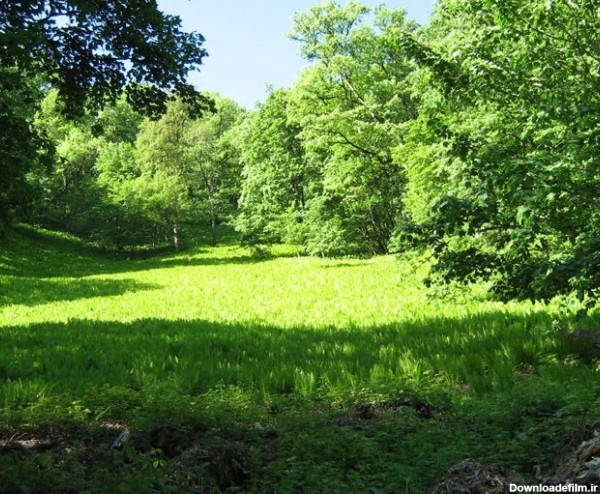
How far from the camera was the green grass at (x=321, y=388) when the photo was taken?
3520mm

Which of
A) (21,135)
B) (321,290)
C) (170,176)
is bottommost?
(321,290)

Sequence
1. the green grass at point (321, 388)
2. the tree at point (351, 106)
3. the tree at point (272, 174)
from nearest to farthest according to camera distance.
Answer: the green grass at point (321, 388) → the tree at point (351, 106) → the tree at point (272, 174)

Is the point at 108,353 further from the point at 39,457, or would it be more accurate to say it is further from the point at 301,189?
the point at 301,189

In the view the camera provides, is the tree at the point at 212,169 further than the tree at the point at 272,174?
Yes

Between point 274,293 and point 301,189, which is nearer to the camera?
point 274,293

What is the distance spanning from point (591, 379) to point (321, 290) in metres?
13.8

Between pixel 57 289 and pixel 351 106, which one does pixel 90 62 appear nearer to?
pixel 57 289

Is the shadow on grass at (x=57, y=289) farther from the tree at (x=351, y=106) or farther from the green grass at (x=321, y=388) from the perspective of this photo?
the tree at (x=351, y=106)

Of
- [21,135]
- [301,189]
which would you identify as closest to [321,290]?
[21,135]

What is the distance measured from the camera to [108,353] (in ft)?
26.1

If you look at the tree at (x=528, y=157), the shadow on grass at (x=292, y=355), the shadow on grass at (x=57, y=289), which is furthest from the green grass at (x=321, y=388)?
the shadow on grass at (x=57, y=289)

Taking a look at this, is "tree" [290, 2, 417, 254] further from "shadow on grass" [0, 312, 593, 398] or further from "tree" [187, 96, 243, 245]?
"shadow on grass" [0, 312, 593, 398]

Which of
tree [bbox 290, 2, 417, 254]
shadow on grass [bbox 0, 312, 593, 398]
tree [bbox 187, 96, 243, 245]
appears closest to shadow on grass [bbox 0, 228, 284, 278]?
tree [bbox 187, 96, 243, 245]

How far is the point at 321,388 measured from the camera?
585 cm
